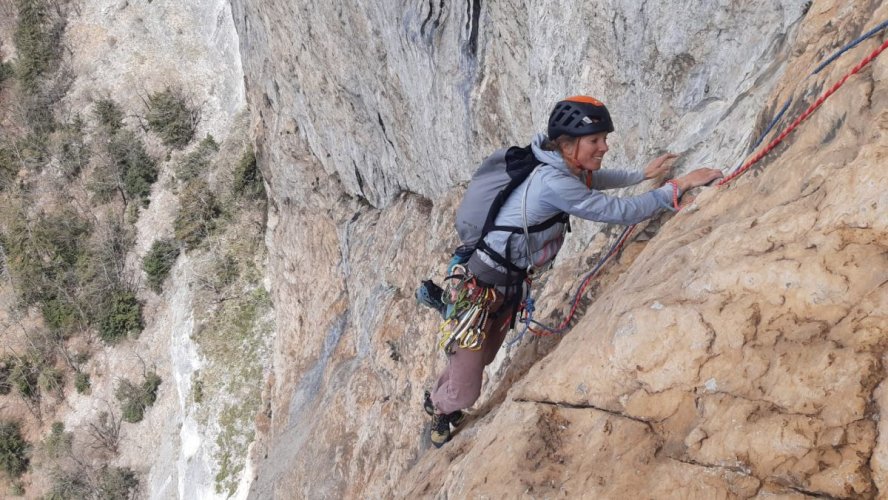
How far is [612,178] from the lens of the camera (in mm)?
4340

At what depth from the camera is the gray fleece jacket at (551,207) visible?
11.8ft

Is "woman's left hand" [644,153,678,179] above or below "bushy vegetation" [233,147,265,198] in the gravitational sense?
above

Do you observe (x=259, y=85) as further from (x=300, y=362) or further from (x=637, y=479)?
(x=637, y=479)

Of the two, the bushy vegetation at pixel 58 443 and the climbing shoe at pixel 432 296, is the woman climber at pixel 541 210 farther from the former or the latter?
the bushy vegetation at pixel 58 443

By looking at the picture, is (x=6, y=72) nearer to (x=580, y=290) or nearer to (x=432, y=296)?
(x=432, y=296)

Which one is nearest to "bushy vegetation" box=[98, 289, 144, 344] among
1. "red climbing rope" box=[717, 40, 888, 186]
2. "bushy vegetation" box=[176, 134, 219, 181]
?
"bushy vegetation" box=[176, 134, 219, 181]

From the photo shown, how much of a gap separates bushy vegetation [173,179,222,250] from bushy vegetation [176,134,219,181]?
113 cm

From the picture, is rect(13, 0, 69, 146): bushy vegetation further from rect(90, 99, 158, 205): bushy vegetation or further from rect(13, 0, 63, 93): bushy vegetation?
rect(90, 99, 158, 205): bushy vegetation

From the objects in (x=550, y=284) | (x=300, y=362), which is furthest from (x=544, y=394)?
(x=300, y=362)

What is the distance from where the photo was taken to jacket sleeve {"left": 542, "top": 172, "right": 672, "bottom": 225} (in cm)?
357

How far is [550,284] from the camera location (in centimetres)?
586

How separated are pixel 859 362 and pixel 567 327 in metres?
2.63

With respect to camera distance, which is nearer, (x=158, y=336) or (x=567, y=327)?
(x=567, y=327)

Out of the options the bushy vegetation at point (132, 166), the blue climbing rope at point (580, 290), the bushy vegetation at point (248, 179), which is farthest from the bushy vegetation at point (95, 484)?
the blue climbing rope at point (580, 290)
